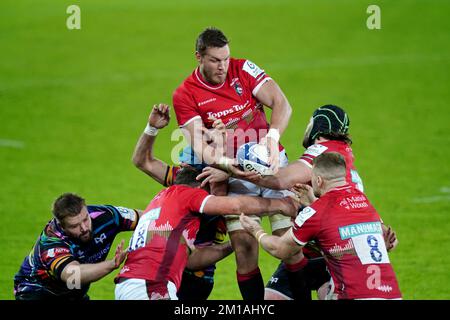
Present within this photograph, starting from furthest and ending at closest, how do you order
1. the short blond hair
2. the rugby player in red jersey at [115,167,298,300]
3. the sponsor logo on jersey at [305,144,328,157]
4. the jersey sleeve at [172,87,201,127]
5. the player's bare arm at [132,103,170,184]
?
the player's bare arm at [132,103,170,184]
the jersey sleeve at [172,87,201,127]
the sponsor logo on jersey at [305,144,328,157]
the rugby player in red jersey at [115,167,298,300]
the short blond hair

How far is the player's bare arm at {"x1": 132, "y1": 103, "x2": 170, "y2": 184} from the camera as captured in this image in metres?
9.09

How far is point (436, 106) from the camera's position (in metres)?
18.7

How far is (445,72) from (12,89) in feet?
33.7

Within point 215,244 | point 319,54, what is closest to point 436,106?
point 319,54

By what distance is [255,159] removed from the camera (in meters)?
8.06

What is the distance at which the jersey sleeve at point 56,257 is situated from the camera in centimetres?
792

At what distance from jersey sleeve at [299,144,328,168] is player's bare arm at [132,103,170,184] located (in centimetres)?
164

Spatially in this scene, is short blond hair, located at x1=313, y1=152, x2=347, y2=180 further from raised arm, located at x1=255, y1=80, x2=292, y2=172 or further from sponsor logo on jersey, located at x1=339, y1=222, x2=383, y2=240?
raised arm, located at x1=255, y1=80, x2=292, y2=172

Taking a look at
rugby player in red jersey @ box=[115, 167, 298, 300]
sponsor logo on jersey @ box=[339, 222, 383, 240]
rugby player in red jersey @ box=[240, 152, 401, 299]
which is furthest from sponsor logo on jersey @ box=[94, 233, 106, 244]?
sponsor logo on jersey @ box=[339, 222, 383, 240]

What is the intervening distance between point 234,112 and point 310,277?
186 cm

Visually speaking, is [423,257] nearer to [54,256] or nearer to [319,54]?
[54,256]

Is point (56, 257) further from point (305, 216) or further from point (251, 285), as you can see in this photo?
point (305, 216)

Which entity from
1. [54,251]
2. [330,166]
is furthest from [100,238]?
[330,166]

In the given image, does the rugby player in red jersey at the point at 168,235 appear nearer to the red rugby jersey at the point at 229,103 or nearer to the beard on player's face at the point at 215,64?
the red rugby jersey at the point at 229,103
